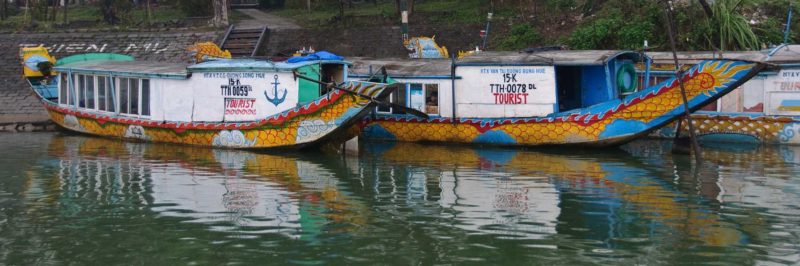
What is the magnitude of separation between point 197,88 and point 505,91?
5.80 m

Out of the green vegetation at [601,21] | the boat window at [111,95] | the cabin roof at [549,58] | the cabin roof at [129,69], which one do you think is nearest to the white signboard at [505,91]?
the cabin roof at [549,58]

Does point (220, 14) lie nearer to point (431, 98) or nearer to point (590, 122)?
point (431, 98)

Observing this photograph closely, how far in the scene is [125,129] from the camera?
18.8 meters

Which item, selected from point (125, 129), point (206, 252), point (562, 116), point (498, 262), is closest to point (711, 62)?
point (562, 116)

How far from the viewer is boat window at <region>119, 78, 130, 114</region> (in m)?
19.0

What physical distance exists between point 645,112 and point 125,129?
399 inches

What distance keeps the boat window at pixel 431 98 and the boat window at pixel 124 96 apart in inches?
239

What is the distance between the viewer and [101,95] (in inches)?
773

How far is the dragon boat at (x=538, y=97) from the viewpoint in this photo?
51.4 feet

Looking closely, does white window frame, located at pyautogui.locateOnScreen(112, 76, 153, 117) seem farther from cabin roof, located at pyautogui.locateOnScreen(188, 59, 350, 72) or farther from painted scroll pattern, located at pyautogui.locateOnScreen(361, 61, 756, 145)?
painted scroll pattern, located at pyautogui.locateOnScreen(361, 61, 756, 145)

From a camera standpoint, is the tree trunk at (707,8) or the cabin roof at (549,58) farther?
the tree trunk at (707,8)

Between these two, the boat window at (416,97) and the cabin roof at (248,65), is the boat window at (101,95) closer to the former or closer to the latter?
the cabin roof at (248,65)

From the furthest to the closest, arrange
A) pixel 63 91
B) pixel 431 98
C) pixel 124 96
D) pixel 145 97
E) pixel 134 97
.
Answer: pixel 63 91, pixel 124 96, pixel 134 97, pixel 145 97, pixel 431 98

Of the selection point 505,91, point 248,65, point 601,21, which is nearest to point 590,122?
point 505,91
